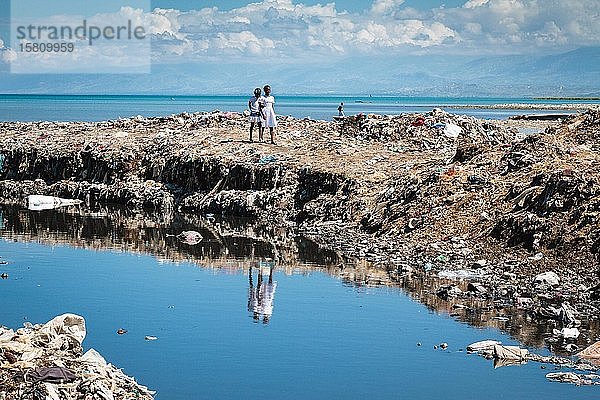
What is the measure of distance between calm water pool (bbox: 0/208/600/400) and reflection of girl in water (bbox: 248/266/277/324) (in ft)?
0.23

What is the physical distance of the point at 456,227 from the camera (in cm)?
1342

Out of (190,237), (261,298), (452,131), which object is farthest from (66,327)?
(452,131)

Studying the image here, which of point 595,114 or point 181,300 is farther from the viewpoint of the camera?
point 595,114

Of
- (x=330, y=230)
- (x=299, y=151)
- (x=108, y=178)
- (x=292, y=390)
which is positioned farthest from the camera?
(x=108, y=178)

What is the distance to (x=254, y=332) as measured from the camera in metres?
9.35

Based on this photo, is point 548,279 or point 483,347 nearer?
point 483,347

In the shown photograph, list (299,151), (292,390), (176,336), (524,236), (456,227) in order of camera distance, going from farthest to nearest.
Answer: (299,151) → (456,227) → (524,236) → (176,336) → (292,390)

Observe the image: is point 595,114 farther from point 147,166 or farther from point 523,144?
point 147,166

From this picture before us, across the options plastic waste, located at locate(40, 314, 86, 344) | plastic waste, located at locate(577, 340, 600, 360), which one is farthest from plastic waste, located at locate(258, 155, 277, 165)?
plastic waste, located at locate(577, 340, 600, 360)

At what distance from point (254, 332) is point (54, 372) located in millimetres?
2848

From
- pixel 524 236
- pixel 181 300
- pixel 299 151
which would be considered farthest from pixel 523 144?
pixel 181 300

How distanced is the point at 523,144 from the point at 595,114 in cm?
204

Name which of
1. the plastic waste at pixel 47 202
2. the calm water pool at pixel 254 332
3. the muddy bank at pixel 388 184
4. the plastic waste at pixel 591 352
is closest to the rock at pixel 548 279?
the muddy bank at pixel 388 184

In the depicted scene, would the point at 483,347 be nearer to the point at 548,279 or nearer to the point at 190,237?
the point at 548,279
